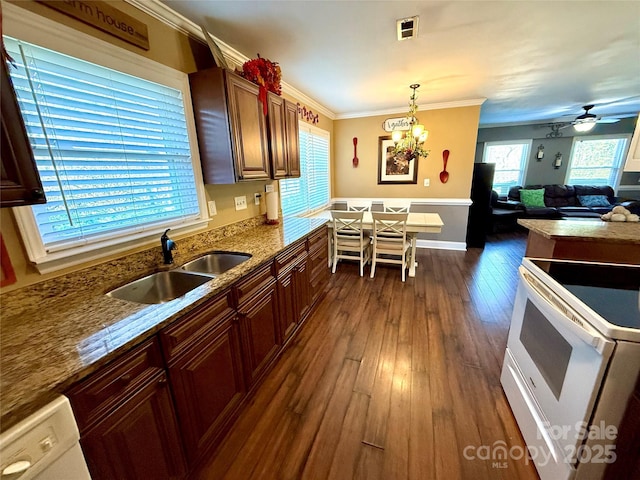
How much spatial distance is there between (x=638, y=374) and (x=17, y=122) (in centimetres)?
228

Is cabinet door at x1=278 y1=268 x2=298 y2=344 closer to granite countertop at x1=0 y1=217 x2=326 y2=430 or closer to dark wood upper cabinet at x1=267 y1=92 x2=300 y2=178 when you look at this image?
granite countertop at x1=0 y1=217 x2=326 y2=430

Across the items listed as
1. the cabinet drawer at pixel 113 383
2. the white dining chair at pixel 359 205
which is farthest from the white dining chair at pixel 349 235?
the cabinet drawer at pixel 113 383

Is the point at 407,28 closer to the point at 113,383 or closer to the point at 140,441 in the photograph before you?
the point at 113,383

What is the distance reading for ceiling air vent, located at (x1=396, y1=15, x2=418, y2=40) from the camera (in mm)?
1804

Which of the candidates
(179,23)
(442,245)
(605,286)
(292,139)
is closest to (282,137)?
(292,139)

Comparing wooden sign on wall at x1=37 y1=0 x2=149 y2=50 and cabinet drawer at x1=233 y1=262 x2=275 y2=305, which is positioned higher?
wooden sign on wall at x1=37 y1=0 x2=149 y2=50

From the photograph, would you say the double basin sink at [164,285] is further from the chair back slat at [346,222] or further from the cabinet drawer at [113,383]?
the chair back slat at [346,222]

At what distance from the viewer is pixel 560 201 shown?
5.88 m

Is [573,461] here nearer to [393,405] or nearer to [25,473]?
[393,405]

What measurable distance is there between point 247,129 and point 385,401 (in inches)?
86.4

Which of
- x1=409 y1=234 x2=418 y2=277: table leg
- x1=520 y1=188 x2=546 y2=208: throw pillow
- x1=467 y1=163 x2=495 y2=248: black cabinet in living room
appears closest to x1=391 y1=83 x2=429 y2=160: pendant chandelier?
x1=409 y1=234 x2=418 y2=277: table leg

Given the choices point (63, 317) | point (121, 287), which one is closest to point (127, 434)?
point (63, 317)

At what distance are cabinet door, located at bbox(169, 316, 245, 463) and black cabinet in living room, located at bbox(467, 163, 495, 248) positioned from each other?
4.70m

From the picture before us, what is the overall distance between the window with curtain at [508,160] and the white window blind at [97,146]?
738 centimetres
